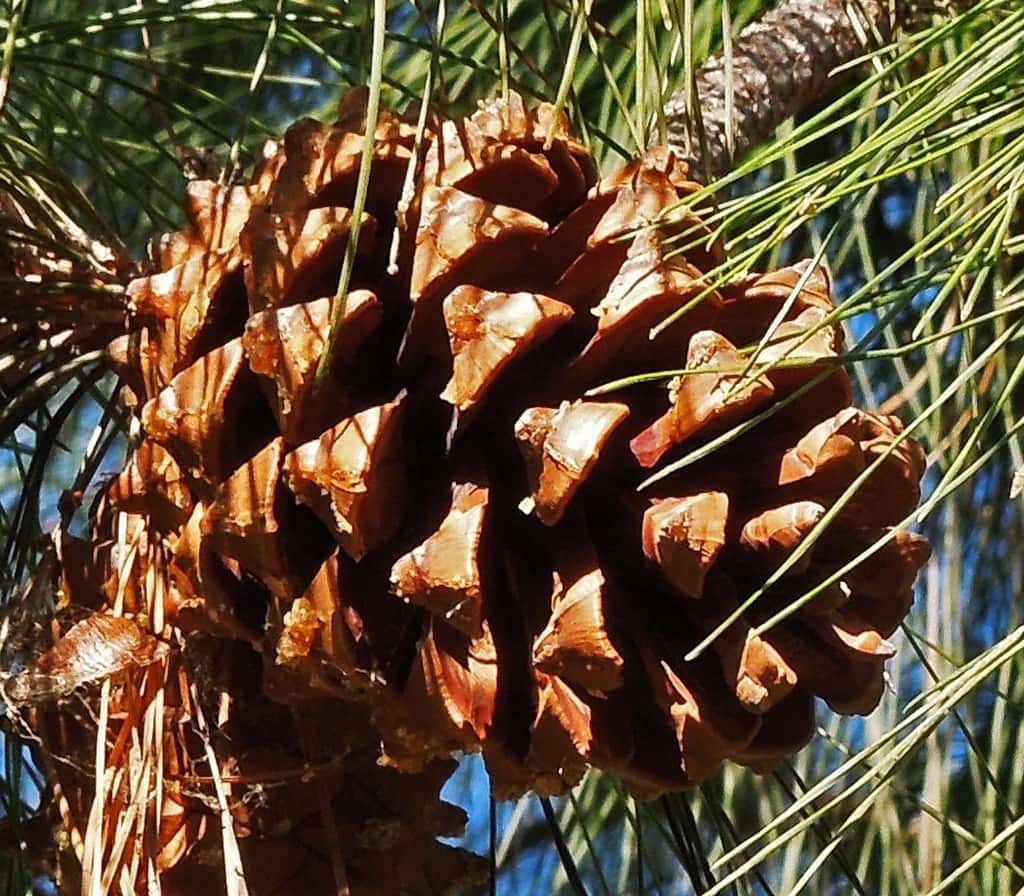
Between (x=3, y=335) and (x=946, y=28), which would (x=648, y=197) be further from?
(x=3, y=335)

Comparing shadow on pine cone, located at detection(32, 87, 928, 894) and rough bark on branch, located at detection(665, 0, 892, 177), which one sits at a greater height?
rough bark on branch, located at detection(665, 0, 892, 177)

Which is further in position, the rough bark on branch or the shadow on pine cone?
the rough bark on branch

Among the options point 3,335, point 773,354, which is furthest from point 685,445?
point 3,335

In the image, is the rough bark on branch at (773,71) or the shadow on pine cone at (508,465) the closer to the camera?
the shadow on pine cone at (508,465)

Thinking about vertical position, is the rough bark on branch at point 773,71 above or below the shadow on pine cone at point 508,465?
above
